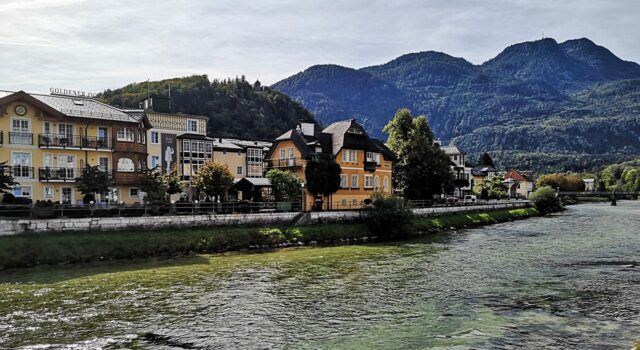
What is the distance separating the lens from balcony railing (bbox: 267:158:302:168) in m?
64.3

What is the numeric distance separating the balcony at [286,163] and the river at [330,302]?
84.9 ft

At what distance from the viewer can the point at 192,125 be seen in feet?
213

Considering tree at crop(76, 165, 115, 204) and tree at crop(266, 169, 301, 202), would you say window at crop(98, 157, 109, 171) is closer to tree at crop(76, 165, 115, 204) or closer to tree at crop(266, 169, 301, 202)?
tree at crop(76, 165, 115, 204)

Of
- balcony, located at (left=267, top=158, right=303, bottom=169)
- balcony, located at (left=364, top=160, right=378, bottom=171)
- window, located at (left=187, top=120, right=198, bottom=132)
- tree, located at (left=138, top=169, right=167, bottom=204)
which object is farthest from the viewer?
balcony, located at (left=364, top=160, right=378, bottom=171)

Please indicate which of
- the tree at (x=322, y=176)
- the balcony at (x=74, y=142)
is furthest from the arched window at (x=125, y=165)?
the tree at (x=322, y=176)

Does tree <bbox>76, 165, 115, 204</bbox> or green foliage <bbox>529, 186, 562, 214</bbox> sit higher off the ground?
tree <bbox>76, 165, 115, 204</bbox>

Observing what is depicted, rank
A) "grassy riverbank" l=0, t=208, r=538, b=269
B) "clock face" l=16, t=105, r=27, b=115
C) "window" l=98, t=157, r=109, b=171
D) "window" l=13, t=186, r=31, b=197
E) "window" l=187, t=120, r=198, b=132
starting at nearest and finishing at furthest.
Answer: "grassy riverbank" l=0, t=208, r=538, b=269 < "window" l=13, t=186, r=31, b=197 < "clock face" l=16, t=105, r=27, b=115 < "window" l=98, t=157, r=109, b=171 < "window" l=187, t=120, r=198, b=132

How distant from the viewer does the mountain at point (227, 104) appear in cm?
13038

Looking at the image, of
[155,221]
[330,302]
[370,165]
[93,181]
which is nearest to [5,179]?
[93,181]

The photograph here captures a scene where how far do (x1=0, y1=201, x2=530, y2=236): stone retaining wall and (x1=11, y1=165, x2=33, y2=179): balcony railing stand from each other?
13.2m

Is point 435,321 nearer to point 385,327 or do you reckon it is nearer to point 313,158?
point 385,327

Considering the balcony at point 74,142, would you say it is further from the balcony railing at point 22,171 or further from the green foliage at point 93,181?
the green foliage at point 93,181

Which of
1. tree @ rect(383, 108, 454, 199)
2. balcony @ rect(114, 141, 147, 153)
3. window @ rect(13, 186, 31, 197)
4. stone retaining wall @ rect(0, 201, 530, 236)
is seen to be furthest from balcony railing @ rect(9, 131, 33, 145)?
tree @ rect(383, 108, 454, 199)

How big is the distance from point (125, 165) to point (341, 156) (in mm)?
26731
